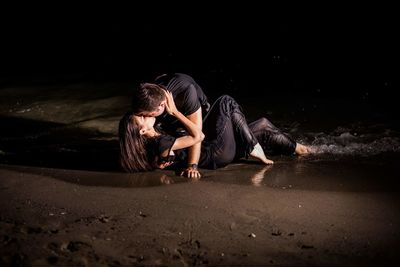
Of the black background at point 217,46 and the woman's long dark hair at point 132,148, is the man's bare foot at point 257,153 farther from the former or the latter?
the black background at point 217,46

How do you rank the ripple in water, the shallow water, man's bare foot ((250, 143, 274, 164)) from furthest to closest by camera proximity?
the ripple in water, man's bare foot ((250, 143, 274, 164)), the shallow water

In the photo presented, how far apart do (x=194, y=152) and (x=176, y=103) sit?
573mm

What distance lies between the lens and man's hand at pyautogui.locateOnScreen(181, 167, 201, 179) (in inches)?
183

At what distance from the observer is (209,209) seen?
12.2 feet

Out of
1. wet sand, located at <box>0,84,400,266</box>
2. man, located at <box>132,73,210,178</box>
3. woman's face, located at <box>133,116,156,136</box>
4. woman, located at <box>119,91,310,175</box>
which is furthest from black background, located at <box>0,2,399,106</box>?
woman's face, located at <box>133,116,156,136</box>

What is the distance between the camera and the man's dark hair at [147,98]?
4.34m

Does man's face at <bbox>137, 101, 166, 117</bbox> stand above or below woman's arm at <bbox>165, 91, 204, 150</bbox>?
above

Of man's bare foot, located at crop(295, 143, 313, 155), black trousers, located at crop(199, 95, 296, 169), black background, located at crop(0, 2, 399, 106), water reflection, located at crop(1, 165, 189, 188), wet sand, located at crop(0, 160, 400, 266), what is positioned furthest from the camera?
black background, located at crop(0, 2, 399, 106)

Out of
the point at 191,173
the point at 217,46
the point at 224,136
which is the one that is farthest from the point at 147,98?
the point at 217,46

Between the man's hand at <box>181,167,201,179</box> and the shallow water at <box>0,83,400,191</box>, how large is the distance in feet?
0.36

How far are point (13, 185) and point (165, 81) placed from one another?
1895 millimetres

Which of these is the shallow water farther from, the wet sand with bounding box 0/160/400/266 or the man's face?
the man's face

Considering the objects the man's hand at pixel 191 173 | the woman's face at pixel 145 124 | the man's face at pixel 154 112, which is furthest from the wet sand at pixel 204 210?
the man's face at pixel 154 112

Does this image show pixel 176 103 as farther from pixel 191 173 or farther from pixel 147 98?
pixel 191 173
